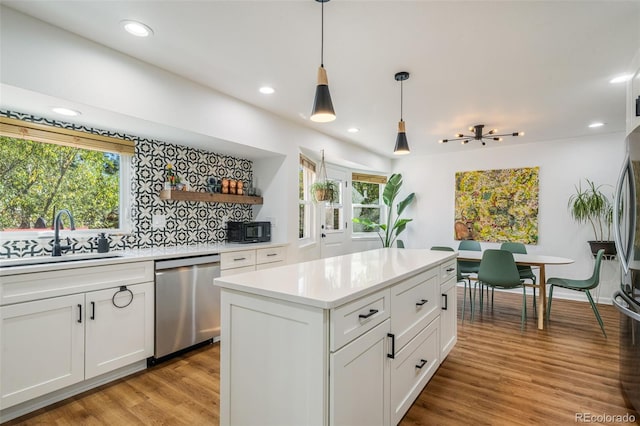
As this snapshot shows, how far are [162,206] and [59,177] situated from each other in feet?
2.74

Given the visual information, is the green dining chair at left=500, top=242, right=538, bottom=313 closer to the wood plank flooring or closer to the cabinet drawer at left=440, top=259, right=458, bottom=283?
the wood plank flooring

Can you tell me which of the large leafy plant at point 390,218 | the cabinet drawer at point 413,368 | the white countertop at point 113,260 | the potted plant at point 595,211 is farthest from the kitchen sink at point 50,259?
the potted plant at point 595,211

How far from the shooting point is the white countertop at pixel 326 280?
132cm

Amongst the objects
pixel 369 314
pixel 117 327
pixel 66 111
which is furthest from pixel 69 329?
pixel 369 314

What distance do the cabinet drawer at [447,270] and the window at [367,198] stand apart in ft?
10.4

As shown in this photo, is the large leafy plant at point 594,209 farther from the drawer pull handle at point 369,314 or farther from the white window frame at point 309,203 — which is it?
the drawer pull handle at point 369,314

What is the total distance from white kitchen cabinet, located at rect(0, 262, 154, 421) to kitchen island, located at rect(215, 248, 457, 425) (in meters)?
1.22

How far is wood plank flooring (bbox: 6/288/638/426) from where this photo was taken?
1.92 meters

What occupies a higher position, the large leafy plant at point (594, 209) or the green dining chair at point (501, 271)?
the large leafy plant at point (594, 209)

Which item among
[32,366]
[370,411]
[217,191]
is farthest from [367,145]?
[32,366]

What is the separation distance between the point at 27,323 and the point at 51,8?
73.7 inches

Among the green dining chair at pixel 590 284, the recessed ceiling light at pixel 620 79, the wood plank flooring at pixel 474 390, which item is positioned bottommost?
the wood plank flooring at pixel 474 390

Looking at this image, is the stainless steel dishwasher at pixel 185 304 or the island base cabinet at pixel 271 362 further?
the stainless steel dishwasher at pixel 185 304

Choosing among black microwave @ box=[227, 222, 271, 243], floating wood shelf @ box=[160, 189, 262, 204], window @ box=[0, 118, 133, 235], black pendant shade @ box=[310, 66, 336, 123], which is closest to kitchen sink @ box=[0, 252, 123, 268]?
window @ box=[0, 118, 133, 235]
